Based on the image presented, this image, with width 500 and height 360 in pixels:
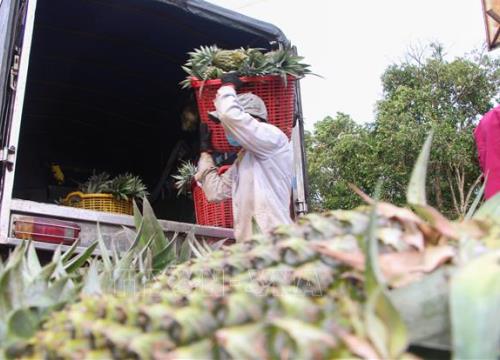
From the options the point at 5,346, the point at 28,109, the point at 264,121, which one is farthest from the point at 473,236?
the point at 28,109

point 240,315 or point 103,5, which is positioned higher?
point 103,5

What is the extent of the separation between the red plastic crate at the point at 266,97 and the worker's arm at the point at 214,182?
0.17 m

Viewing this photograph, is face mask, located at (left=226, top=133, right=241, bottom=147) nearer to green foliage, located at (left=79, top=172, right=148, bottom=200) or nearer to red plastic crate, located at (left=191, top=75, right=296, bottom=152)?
red plastic crate, located at (left=191, top=75, right=296, bottom=152)

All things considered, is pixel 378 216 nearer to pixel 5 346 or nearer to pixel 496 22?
pixel 5 346

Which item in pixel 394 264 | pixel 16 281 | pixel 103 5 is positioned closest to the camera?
pixel 394 264

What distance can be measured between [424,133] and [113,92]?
11.8 meters

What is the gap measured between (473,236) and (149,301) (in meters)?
0.39

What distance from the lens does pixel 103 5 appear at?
13.5 feet

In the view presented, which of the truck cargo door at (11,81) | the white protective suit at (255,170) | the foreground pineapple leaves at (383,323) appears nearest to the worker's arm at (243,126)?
the white protective suit at (255,170)

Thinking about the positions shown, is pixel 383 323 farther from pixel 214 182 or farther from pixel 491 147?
pixel 214 182

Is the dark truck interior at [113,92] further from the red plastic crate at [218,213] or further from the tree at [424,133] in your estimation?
the tree at [424,133]

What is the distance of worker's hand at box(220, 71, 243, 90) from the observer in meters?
3.13

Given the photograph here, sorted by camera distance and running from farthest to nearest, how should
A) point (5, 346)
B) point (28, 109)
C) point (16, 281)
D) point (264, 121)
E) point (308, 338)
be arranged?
point (28, 109) → point (264, 121) → point (16, 281) → point (5, 346) → point (308, 338)

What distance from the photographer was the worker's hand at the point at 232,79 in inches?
123
